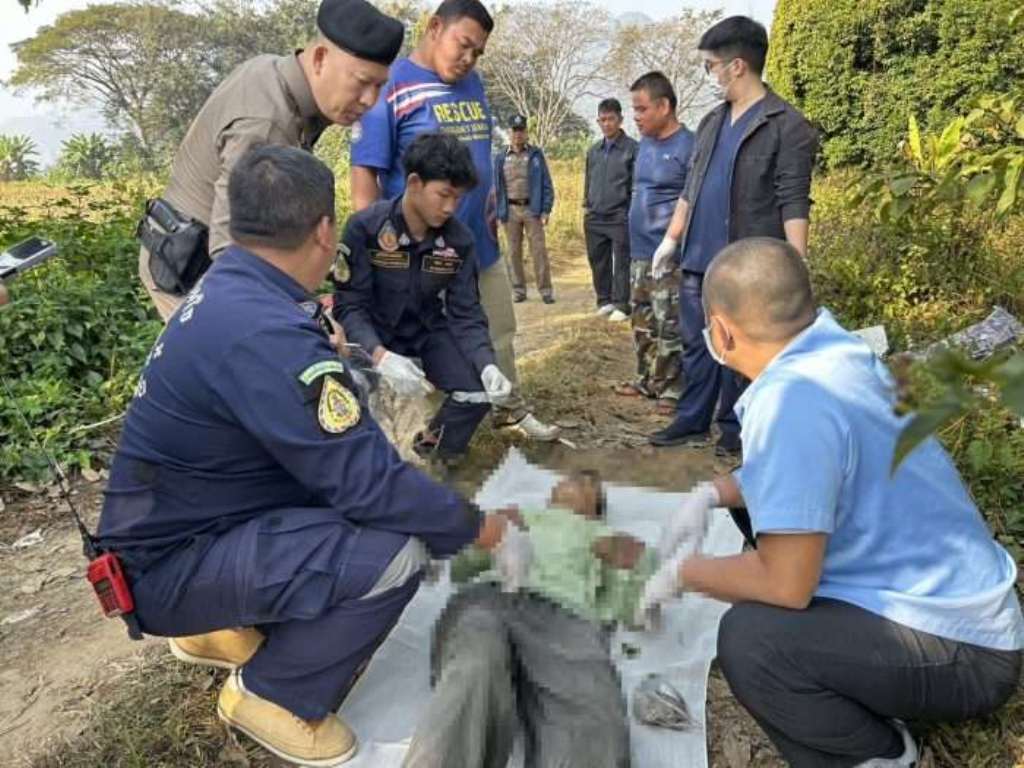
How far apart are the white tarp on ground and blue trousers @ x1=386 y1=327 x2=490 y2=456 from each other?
0.66m

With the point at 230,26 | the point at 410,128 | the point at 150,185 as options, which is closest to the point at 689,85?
the point at 230,26

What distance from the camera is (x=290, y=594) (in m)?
1.81

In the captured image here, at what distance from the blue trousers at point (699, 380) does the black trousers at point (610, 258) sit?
2.85 metres

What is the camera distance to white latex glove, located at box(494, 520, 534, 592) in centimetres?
196

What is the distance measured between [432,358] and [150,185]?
601cm

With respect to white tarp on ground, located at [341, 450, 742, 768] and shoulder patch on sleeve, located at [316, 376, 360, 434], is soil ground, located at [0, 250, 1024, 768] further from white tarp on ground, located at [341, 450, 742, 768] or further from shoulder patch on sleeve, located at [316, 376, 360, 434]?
shoulder patch on sleeve, located at [316, 376, 360, 434]

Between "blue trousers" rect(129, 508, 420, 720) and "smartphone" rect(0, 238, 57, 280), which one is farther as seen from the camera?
"smartphone" rect(0, 238, 57, 280)

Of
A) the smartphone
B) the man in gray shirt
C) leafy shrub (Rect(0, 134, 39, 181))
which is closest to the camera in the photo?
the smartphone

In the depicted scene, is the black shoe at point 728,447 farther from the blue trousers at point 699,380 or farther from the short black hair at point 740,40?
the short black hair at point 740,40

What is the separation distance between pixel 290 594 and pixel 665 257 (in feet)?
9.00

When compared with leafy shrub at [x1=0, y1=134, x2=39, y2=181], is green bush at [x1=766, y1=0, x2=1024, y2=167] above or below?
below

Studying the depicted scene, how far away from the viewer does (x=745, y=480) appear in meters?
1.64

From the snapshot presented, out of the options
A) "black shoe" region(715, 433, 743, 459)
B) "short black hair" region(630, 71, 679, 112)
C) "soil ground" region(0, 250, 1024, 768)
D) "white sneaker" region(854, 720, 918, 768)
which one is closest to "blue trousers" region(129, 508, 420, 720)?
"soil ground" region(0, 250, 1024, 768)

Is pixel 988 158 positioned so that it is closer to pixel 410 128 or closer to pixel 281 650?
pixel 410 128
